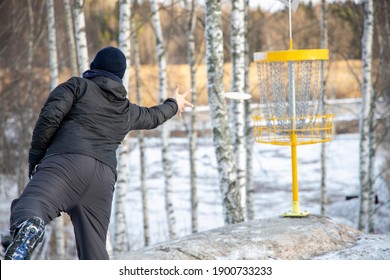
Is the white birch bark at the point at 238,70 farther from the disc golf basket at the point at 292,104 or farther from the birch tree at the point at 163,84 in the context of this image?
the birch tree at the point at 163,84

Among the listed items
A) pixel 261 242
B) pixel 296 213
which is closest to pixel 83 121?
pixel 261 242

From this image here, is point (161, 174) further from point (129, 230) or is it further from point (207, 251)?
point (207, 251)

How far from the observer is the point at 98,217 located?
18.1ft

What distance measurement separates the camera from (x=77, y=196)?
5.38 meters

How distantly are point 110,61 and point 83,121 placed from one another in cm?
51

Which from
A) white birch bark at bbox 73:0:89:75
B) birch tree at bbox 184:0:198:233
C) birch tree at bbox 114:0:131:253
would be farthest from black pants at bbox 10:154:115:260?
birch tree at bbox 184:0:198:233

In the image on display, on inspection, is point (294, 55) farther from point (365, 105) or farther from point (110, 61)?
point (365, 105)

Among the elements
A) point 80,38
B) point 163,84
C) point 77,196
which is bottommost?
point 77,196

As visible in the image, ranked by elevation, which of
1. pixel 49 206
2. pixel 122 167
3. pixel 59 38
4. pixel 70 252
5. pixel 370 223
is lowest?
pixel 70 252

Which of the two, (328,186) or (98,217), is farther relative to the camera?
(328,186)

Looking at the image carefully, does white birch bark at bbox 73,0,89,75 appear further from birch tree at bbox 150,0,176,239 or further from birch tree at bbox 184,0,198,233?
birch tree at bbox 184,0,198,233

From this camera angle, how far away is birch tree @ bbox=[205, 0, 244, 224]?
32.8 ft
